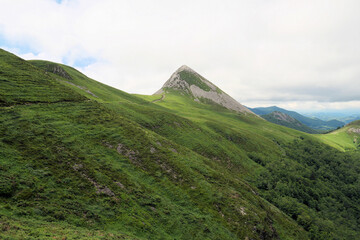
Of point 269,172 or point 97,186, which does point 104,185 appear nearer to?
point 97,186

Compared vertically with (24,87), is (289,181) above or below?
below

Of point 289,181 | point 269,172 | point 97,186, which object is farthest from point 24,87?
point 289,181

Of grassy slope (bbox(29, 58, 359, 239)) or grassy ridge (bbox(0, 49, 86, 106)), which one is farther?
grassy slope (bbox(29, 58, 359, 239))

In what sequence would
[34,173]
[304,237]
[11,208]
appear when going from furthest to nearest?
[304,237] → [34,173] → [11,208]

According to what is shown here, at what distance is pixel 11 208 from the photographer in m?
18.2

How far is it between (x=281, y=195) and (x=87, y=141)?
80.0m

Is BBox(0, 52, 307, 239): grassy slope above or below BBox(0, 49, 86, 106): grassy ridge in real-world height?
below

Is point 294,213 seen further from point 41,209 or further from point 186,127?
point 41,209

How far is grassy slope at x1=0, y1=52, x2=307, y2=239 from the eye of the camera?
20516 millimetres

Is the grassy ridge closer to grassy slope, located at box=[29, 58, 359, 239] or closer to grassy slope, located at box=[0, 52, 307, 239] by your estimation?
grassy slope, located at box=[0, 52, 307, 239]

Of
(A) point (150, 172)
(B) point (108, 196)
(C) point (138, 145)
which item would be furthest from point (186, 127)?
(B) point (108, 196)

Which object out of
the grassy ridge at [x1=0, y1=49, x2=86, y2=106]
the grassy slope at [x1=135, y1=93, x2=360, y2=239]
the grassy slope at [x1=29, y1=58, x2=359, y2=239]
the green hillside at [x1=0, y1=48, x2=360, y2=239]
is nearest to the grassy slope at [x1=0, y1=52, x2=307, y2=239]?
the green hillside at [x1=0, y1=48, x2=360, y2=239]

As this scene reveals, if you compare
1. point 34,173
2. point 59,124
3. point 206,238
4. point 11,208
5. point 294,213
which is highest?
point 59,124

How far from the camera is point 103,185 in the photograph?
2783 centimetres
